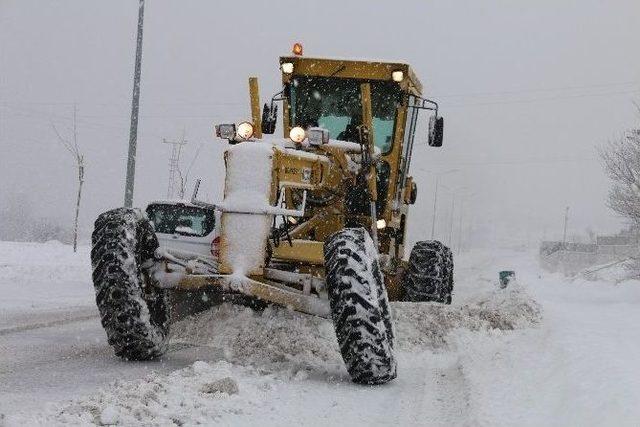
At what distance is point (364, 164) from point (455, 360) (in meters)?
2.54

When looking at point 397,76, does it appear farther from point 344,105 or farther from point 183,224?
point 183,224

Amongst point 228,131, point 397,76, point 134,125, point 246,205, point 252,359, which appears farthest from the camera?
point 134,125

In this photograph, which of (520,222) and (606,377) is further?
(520,222)

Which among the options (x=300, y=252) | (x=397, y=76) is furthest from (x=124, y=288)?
(x=397, y=76)

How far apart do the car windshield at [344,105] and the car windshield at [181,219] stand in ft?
9.97

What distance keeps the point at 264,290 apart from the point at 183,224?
20.9 ft

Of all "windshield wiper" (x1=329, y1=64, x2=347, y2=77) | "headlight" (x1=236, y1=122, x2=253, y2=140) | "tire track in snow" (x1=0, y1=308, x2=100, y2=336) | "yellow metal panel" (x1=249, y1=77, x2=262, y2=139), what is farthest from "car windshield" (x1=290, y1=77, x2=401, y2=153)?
"tire track in snow" (x1=0, y1=308, x2=100, y2=336)

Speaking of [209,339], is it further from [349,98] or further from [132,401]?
[349,98]

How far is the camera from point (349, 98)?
372 inches

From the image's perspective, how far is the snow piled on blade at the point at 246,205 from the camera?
6.20m

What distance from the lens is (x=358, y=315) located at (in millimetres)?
5863

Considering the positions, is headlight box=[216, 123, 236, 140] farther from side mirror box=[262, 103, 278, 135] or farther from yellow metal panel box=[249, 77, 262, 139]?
side mirror box=[262, 103, 278, 135]

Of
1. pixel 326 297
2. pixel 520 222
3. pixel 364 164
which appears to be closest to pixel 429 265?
pixel 364 164

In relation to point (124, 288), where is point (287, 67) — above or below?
above
